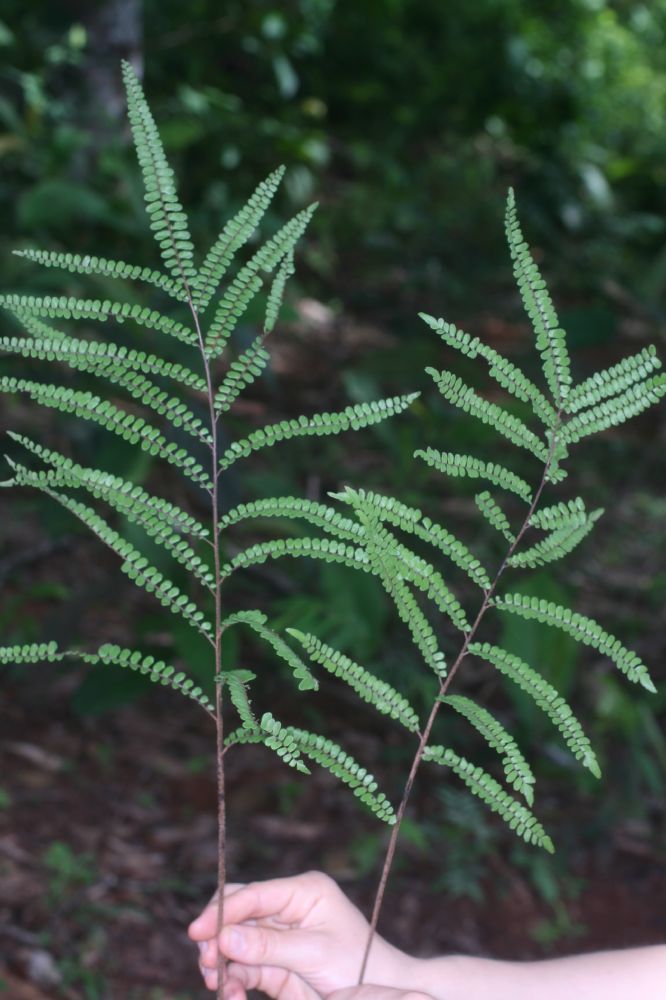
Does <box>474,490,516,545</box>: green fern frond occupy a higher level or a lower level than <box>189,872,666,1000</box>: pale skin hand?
higher

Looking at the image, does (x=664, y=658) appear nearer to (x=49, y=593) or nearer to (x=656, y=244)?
(x=49, y=593)

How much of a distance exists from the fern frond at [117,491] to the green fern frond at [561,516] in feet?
0.89

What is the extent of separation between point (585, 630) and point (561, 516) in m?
0.09

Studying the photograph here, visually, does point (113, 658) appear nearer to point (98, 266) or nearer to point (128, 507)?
point (128, 507)

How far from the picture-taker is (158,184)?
0.80m

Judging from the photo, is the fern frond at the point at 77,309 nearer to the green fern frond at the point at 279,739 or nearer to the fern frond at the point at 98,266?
the fern frond at the point at 98,266

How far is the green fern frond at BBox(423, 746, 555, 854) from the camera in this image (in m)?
0.81

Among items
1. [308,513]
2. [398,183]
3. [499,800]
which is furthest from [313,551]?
[398,183]

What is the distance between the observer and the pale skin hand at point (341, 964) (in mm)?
1116

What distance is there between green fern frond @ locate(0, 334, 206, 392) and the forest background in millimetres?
1189

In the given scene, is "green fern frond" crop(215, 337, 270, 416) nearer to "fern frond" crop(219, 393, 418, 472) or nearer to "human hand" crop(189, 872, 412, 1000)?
"fern frond" crop(219, 393, 418, 472)

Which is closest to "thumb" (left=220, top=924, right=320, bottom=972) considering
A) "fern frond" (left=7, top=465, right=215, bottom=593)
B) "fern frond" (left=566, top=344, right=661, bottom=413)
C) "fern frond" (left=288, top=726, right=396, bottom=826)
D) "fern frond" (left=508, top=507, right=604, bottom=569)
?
"fern frond" (left=288, top=726, right=396, bottom=826)

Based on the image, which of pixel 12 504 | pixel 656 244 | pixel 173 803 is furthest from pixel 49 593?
pixel 656 244

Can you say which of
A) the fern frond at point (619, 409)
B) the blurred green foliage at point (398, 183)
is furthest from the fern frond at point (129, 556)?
the blurred green foliage at point (398, 183)
